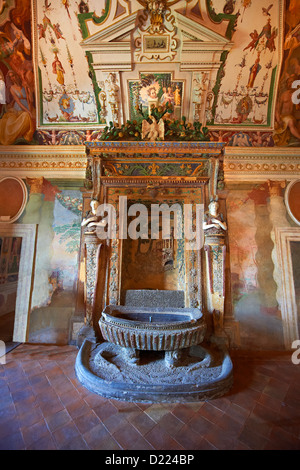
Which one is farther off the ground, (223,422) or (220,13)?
(220,13)


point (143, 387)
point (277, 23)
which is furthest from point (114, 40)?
point (143, 387)

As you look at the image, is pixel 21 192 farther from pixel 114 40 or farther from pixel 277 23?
A: pixel 277 23

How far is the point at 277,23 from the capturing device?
419cm

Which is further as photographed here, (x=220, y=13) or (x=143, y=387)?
(x=220, y=13)

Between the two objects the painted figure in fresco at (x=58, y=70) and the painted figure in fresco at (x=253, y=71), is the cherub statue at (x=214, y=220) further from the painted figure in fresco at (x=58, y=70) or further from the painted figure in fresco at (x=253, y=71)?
the painted figure in fresco at (x=58, y=70)

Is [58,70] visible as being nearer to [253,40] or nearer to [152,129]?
[152,129]

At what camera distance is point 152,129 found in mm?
4637

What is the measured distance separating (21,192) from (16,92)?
234 cm

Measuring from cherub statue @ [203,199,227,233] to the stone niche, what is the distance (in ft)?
0.07

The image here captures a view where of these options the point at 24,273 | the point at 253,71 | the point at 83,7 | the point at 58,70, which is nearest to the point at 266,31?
the point at 253,71

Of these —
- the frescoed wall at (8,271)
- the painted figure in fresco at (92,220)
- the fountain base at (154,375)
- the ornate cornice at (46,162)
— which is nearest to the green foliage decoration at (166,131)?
the ornate cornice at (46,162)

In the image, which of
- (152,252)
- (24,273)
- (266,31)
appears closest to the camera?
(266,31)

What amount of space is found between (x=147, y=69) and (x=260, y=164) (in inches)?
137
